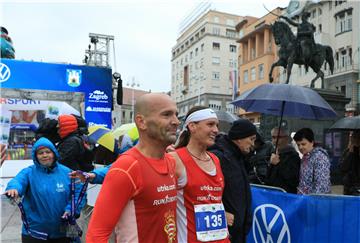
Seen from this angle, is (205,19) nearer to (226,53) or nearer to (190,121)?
(226,53)

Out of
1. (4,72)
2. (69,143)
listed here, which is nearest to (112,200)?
(69,143)

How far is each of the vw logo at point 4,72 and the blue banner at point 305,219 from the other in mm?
7536

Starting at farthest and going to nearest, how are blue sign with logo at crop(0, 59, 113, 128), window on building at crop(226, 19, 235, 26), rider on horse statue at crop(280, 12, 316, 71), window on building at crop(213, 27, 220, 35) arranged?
window on building at crop(226, 19, 235, 26)
window on building at crop(213, 27, 220, 35)
rider on horse statue at crop(280, 12, 316, 71)
blue sign with logo at crop(0, 59, 113, 128)

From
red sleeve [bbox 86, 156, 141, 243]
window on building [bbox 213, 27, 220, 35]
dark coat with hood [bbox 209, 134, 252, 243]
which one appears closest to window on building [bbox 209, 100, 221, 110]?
window on building [bbox 213, 27, 220, 35]

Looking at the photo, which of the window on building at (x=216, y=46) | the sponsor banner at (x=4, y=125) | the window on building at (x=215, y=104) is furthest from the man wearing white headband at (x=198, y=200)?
the window on building at (x=216, y=46)

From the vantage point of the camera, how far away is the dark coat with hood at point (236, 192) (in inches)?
115

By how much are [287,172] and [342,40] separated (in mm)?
36704

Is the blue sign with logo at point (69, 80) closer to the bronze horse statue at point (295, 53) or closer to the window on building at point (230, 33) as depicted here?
the bronze horse statue at point (295, 53)

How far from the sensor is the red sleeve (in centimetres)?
167

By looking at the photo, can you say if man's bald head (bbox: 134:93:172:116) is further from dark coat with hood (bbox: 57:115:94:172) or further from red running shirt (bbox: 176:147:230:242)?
dark coat with hood (bbox: 57:115:94:172)

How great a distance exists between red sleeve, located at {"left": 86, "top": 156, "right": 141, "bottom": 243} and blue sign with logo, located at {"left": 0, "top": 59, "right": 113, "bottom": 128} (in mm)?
8549

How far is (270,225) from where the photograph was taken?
4.04 metres

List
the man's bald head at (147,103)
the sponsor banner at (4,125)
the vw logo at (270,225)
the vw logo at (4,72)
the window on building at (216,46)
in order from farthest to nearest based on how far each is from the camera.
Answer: the window on building at (216,46)
the vw logo at (4,72)
the sponsor banner at (4,125)
the vw logo at (270,225)
the man's bald head at (147,103)

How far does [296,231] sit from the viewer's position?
3.81 m
